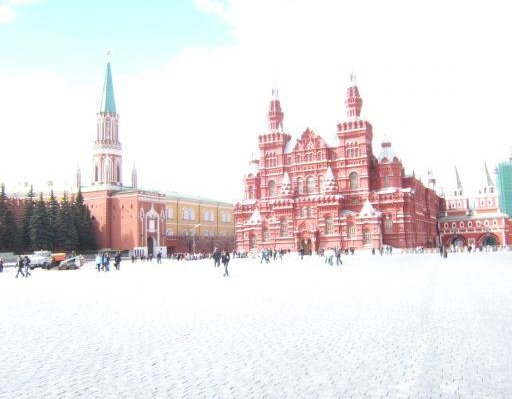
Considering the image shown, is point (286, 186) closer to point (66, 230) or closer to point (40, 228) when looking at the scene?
point (66, 230)

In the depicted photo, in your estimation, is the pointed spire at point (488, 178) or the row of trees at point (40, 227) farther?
the pointed spire at point (488, 178)

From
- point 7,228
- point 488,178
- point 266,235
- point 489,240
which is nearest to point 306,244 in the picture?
point 266,235

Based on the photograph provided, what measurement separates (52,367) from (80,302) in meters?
8.51

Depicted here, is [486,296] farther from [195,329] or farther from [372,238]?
[372,238]

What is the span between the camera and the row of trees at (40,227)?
6469 centimetres

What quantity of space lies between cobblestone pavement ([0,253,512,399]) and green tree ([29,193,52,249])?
54.9m

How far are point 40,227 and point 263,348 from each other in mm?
63693

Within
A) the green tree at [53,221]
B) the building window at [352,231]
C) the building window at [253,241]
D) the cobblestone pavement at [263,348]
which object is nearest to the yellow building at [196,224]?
the building window at [253,241]

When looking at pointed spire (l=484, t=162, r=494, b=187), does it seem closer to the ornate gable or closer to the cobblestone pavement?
the ornate gable

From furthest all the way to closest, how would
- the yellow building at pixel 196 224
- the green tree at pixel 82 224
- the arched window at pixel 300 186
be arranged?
the yellow building at pixel 196 224 → the arched window at pixel 300 186 → the green tree at pixel 82 224

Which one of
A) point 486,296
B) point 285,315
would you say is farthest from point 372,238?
point 285,315

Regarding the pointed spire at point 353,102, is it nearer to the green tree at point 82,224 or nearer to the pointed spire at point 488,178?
the green tree at point 82,224

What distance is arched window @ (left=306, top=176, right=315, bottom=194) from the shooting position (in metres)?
73.5

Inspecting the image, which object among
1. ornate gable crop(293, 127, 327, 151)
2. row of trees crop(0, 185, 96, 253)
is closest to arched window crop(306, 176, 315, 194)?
ornate gable crop(293, 127, 327, 151)
